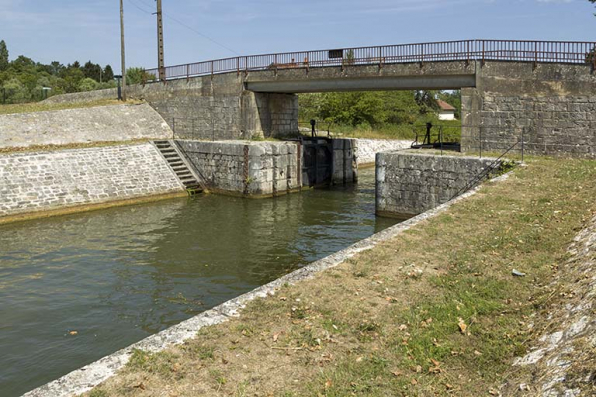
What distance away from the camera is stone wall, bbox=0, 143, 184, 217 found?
69.9 ft

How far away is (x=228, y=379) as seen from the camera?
18.0 ft

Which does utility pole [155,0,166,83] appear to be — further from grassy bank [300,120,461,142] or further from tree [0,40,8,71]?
tree [0,40,8,71]

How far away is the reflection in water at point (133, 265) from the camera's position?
950cm

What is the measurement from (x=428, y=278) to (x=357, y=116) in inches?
1782

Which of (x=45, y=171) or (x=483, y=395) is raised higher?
(x=45, y=171)

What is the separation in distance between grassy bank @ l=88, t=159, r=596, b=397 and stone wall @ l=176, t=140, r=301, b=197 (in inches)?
663

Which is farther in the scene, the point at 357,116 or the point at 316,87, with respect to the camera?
the point at 357,116

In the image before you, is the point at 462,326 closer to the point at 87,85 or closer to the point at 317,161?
the point at 317,161

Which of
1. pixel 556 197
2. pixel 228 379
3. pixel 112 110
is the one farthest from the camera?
pixel 112 110

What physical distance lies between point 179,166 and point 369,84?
1148 centimetres

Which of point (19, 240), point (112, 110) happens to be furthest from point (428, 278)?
point (112, 110)

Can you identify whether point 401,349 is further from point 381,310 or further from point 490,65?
point 490,65

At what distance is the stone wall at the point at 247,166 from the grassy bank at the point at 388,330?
55.2 ft

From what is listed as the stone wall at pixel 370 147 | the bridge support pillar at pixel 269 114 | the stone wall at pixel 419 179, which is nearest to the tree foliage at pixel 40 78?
the bridge support pillar at pixel 269 114
